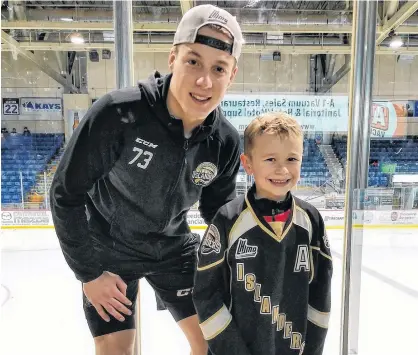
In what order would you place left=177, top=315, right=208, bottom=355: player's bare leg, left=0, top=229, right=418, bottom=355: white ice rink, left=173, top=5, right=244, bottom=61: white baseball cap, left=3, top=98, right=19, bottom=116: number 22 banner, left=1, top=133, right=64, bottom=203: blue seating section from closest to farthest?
left=173, top=5, right=244, bottom=61: white baseball cap, left=177, top=315, right=208, bottom=355: player's bare leg, left=0, top=229, right=418, bottom=355: white ice rink, left=3, top=98, right=19, bottom=116: number 22 banner, left=1, top=133, right=64, bottom=203: blue seating section

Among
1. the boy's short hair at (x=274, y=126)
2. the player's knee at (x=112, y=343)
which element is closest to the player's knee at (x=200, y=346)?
the player's knee at (x=112, y=343)

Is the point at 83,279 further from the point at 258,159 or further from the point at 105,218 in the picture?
the point at 258,159

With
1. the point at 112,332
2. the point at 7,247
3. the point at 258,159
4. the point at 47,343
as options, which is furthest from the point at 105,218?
the point at 7,247

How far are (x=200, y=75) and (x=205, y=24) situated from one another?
0.11 m

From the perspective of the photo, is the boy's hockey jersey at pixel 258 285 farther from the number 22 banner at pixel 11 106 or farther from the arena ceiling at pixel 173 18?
the number 22 banner at pixel 11 106

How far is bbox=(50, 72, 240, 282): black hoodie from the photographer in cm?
94

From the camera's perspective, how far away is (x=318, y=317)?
0.97m

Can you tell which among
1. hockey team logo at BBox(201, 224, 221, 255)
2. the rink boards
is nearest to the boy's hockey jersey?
hockey team logo at BBox(201, 224, 221, 255)

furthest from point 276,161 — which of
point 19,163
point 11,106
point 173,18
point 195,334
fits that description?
point 19,163

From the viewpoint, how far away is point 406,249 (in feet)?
13.8

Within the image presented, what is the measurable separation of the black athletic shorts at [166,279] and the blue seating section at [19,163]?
2.26 metres

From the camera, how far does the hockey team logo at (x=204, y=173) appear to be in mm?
1056

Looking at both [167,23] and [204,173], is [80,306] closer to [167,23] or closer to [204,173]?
[167,23]

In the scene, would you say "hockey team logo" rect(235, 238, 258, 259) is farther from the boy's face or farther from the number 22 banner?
the number 22 banner
